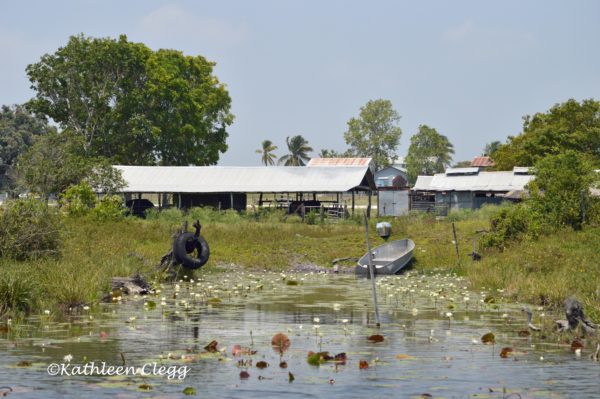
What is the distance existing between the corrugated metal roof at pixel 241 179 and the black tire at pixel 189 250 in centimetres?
2260

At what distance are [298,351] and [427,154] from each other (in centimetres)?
9280

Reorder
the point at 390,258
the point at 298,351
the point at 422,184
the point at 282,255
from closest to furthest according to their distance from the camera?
the point at 298,351 → the point at 390,258 → the point at 282,255 → the point at 422,184

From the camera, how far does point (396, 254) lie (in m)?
36.6

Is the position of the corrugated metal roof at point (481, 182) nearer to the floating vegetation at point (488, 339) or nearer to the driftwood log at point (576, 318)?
the driftwood log at point (576, 318)

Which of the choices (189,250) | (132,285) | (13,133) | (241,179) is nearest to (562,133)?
(241,179)

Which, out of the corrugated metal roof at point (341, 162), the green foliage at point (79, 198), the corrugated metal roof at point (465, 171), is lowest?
the green foliage at point (79, 198)

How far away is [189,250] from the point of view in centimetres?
3080

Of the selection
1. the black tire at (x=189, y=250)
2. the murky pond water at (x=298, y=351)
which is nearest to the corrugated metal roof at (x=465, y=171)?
the black tire at (x=189, y=250)

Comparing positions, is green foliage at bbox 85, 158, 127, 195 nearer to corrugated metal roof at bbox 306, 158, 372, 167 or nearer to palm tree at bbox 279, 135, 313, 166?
corrugated metal roof at bbox 306, 158, 372, 167

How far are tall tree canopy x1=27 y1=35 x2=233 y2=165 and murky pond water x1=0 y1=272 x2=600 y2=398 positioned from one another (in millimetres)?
41978

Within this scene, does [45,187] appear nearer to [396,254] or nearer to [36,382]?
[396,254]

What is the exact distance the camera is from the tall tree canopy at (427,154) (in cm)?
10625

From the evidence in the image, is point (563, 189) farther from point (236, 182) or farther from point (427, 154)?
point (427, 154)

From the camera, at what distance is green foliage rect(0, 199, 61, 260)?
23453 millimetres
